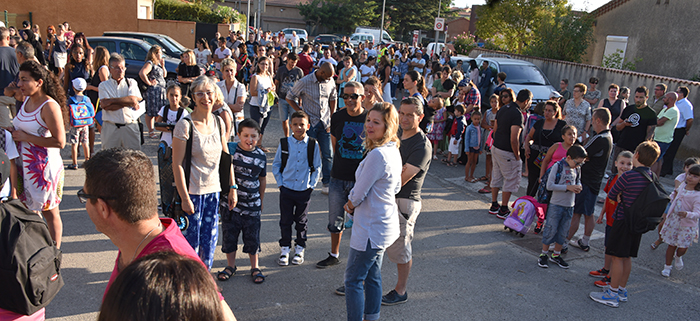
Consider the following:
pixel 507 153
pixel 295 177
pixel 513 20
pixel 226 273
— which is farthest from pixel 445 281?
pixel 513 20

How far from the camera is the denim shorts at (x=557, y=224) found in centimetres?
527

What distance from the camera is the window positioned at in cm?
1357

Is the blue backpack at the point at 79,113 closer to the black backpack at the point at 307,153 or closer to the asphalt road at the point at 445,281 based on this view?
the asphalt road at the point at 445,281

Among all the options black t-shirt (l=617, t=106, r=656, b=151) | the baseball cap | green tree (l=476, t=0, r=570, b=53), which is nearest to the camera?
the baseball cap

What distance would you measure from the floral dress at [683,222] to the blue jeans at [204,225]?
16.2ft

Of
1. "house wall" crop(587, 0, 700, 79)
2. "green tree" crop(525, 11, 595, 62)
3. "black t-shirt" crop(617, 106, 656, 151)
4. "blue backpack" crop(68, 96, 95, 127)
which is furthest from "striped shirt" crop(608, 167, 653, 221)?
"green tree" crop(525, 11, 595, 62)

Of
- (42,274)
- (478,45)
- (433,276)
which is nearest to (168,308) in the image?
(42,274)

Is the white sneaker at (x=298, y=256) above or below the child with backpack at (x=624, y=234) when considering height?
below

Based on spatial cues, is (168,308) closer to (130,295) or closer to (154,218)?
(130,295)

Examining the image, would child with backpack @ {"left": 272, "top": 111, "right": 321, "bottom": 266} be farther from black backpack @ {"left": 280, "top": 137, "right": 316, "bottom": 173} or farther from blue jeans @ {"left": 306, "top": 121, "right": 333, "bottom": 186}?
blue jeans @ {"left": 306, "top": 121, "right": 333, "bottom": 186}

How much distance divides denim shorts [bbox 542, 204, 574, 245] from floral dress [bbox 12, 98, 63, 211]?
5.02m

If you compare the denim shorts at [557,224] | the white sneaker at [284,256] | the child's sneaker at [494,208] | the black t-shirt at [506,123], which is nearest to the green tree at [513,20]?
the black t-shirt at [506,123]

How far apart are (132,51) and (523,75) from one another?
11.7 m

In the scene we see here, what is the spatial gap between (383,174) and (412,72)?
3936 mm
